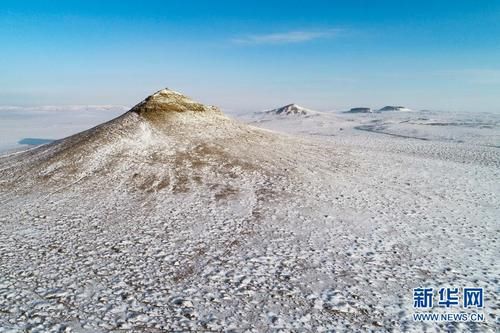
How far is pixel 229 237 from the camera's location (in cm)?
1563

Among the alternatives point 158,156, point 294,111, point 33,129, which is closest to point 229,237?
point 158,156

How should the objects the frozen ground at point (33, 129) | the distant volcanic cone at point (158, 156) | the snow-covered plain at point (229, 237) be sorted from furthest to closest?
the frozen ground at point (33, 129) < the distant volcanic cone at point (158, 156) < the snow-covered plain at point (229, 237)

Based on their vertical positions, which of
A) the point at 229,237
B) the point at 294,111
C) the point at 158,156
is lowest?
the point at 229,237

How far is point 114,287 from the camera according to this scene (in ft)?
36.8

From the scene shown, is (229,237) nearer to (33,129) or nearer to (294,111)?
(33,129)

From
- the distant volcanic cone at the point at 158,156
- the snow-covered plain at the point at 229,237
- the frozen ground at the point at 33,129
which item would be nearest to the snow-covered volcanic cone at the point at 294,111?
the frozen ground at the point at 33,129

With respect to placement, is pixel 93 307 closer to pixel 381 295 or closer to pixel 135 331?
pixel 135 331

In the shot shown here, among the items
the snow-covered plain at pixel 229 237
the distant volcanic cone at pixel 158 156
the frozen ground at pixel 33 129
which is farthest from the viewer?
the frozen ground at pixel 33 129

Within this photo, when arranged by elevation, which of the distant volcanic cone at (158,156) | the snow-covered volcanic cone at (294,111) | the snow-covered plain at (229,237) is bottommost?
the snow-covered plain at (229,237)

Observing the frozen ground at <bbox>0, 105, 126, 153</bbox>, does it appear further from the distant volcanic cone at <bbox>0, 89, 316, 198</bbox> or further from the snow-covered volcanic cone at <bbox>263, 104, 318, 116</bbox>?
the snow-covered volcanic cone at <bbox>263, 104, 318, 116</bbox>

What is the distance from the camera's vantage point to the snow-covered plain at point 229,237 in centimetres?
1001

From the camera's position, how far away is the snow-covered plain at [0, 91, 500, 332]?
10.0 metres

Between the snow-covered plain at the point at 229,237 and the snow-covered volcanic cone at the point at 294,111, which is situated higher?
the snow-covered volcanic cone at the point at 294,111

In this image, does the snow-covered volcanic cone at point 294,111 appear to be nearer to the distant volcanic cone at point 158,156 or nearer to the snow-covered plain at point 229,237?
the distant volcanic cone at point 158,156
